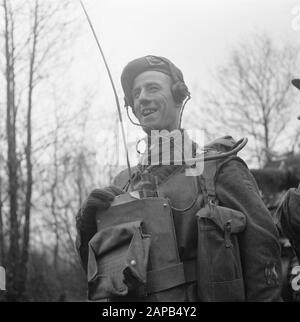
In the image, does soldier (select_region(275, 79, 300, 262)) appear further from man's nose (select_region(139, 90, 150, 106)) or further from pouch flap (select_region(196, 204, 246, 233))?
man's nose (select_region(139, 90, 150, 106))

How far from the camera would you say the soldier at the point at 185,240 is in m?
2.66

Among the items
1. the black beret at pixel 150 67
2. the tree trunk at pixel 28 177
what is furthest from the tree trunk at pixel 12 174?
the black beret at pixel 150 67

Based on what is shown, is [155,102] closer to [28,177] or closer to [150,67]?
[150,67]

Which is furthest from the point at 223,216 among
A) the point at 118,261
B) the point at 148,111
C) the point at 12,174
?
the point at 12,174

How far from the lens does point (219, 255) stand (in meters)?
2.67

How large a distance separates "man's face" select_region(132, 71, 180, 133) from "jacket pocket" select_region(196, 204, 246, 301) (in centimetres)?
74

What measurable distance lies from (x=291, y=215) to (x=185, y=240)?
600mm

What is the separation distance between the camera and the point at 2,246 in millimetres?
9305

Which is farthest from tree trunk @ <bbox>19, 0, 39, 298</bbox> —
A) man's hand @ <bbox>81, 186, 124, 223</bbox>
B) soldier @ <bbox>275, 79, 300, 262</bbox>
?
soldier @ <bbox>275, 79, 300, 262</bbox>

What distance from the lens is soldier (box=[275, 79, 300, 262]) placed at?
2969 mm
